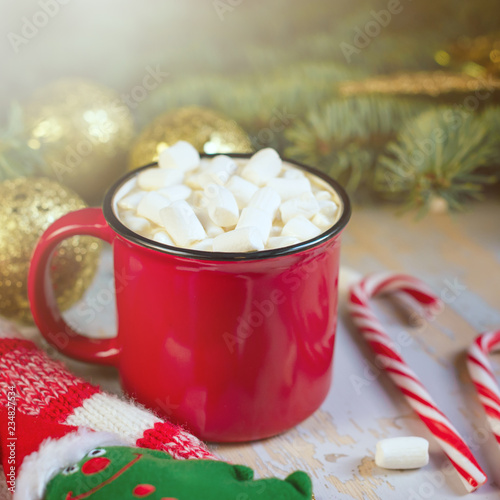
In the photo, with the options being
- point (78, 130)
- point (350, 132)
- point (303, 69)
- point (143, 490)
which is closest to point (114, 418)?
point (143, 490)

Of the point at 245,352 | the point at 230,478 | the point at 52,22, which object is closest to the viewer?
the point at 230,478

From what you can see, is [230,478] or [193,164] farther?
[193,164]

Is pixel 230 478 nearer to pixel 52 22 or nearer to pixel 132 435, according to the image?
pixel 132 435

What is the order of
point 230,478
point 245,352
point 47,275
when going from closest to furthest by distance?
point 230,478, point 245,352, point 47,275

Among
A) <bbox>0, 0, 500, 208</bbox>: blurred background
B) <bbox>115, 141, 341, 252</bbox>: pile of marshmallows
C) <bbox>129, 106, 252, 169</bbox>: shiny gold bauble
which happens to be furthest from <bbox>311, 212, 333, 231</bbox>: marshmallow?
<bbox>0, 0, 500, 208</bbox>: blurred background

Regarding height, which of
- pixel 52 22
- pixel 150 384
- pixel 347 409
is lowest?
pixel 347 409

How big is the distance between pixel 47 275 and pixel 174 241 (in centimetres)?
23

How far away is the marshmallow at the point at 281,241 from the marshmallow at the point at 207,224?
66 mm

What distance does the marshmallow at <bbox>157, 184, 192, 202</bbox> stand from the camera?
2.62 ft

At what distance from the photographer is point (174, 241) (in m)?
0.73

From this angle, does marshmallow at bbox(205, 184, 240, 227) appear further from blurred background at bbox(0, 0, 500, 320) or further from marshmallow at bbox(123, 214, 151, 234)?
blurred background at bbox(0, 0, 500, 320)

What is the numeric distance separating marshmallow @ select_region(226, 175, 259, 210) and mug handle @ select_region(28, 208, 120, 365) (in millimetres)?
167

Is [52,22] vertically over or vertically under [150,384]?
over

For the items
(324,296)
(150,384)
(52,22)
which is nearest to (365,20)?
(52,22)
